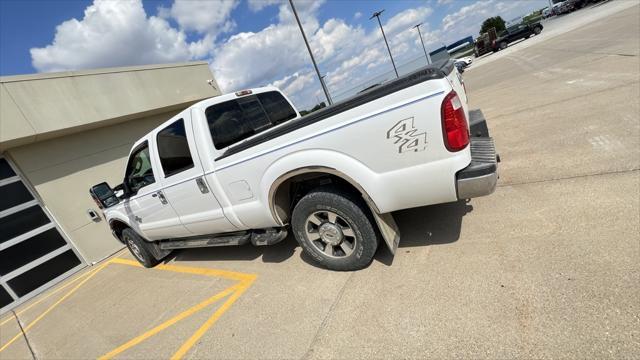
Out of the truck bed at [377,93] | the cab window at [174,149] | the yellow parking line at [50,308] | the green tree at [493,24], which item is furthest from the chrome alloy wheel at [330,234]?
the green tree at [493,24]

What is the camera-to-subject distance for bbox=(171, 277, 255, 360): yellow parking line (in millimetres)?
2969

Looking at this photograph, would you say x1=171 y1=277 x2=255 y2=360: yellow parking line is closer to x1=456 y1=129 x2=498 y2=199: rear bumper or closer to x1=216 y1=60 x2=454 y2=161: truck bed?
x1=216 y1=60 x2=454 y2=161: truck bed

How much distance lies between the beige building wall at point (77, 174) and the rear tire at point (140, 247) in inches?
134

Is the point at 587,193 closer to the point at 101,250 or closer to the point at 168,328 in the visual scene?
the point at 168,328

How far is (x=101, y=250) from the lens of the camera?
8.22 meters

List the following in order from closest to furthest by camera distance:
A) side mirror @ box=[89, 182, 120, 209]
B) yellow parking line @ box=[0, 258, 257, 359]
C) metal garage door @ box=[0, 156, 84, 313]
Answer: yellow parking line @ box=[0, 258, 257, 359]
side mirror @ box=[89, 182, 120, 209]
metal garage door @ box=[0, 156, 84, 313]

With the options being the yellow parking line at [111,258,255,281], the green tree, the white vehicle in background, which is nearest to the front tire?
the yellow parking line at [111,258,255,281]

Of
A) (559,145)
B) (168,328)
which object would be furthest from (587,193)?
(168,328)

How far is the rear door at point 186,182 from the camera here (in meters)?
3.43

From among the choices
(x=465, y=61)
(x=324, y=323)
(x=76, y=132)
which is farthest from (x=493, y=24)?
(x=324, y=323)

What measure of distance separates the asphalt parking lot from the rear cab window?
66.6 inches

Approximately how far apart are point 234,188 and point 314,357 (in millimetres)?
1821

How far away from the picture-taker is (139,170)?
14.5ft

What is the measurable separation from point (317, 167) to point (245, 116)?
170cm
